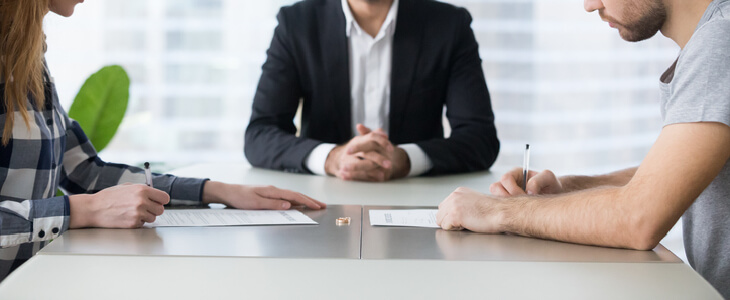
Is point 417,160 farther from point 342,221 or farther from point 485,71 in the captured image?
point 485,71

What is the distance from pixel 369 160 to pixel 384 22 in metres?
0.72

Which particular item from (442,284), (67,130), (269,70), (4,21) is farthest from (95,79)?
(442,284)

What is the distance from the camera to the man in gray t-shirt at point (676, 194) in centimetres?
104

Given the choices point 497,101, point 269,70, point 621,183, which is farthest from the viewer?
point 497,101

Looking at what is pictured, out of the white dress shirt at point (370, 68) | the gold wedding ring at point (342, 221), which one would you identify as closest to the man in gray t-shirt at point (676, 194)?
the gold wedding ring at point (342, 221)

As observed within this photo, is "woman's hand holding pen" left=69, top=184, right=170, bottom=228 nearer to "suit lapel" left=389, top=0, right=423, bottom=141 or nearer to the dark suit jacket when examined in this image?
the dark suit jacket

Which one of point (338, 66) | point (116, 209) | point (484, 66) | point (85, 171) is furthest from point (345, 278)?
point (484, 66)

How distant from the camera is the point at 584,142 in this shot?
3.99m

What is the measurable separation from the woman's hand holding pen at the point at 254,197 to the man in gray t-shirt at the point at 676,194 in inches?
13.1

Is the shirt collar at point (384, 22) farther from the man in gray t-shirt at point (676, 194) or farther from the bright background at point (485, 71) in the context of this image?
the bright background at point (485, 71)

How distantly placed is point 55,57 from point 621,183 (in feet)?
11.1

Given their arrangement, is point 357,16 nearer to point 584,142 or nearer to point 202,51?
point 202,51

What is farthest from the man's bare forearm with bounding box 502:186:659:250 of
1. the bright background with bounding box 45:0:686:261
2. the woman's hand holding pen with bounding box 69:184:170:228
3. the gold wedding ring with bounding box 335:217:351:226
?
the bright background with bounding box 45:0:686:261

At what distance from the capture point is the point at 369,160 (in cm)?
190
